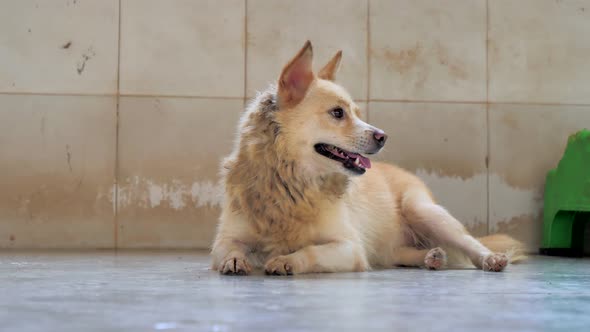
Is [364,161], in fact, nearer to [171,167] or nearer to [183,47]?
[171,167]

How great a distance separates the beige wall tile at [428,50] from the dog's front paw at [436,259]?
6.90 ft

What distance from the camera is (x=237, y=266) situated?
10.7 feet

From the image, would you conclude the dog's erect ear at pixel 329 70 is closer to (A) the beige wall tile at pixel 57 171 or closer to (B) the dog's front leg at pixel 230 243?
(B) the dog's front leg at pixel 230 243

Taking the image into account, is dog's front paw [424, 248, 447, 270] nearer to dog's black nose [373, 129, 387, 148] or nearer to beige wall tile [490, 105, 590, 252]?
dog's black nose [373, 129, 387, 148]

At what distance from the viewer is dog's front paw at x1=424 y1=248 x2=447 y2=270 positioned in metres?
3.96

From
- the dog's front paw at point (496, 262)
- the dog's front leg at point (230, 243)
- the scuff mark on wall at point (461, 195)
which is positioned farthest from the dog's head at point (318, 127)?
the scuff mark on wall at point (461, 195)

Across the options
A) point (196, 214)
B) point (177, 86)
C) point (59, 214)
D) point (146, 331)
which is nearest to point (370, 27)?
point (177, 86)

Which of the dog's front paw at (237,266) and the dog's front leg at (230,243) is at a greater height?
the dog's front leg at (230,243)

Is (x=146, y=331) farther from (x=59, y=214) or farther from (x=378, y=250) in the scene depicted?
(x=59, y=214)

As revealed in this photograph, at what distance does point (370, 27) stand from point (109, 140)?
6.77ft

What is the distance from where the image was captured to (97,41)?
5.65 meters

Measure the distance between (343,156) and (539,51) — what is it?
9.87ft

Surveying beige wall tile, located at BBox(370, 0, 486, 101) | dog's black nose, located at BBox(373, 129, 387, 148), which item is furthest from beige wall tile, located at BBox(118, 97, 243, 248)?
dog's black nose, located at BBox(373, 129, 387, 148)

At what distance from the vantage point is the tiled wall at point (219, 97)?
5.57 meters
